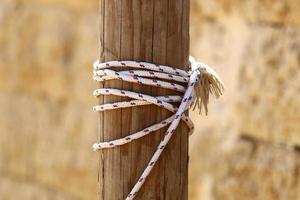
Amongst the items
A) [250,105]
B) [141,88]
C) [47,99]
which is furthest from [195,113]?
[141,88]

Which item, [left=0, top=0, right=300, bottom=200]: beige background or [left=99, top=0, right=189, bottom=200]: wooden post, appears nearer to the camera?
[left=99, top=0, right=189, bottom=200]: wooden post

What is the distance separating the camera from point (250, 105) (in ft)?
10.9

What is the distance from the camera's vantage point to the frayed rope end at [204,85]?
2115 millimetres

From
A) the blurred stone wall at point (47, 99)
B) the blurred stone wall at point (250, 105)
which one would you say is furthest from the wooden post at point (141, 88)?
the blurred stone wall at point (47, 99)

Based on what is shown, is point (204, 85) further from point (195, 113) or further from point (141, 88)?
point (195, 113)

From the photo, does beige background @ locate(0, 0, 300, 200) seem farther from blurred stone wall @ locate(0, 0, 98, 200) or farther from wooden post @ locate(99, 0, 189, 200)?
wooden post @ locate(99, 0, 189, 200)

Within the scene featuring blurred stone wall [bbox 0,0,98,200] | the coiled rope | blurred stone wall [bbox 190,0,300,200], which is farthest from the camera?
blurred stone wall [bbox 0,0,98,200]

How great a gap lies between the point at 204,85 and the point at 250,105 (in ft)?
3.96

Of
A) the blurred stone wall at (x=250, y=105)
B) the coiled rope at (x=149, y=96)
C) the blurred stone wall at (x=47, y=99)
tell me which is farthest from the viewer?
the blurred stone wall at (x=47, y=99)

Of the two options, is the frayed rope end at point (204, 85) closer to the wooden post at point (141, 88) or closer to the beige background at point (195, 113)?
the wooden post at point (141, 88)

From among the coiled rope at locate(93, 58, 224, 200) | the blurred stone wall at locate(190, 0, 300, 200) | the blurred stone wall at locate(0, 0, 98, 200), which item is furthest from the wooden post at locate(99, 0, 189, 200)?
the blurred stone wall at locate(0, 0, 98, 200)

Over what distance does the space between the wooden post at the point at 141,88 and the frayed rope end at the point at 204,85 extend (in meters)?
0.06

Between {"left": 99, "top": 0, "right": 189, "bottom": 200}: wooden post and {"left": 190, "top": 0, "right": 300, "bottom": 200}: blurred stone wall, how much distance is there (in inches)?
45.8

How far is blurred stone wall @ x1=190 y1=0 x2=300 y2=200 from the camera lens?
3.18 meters
